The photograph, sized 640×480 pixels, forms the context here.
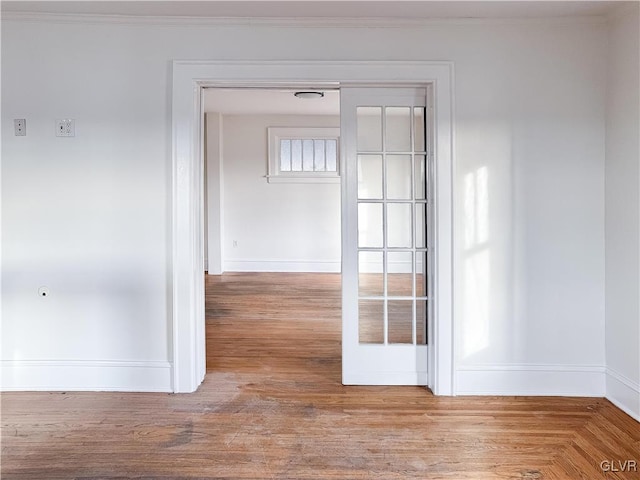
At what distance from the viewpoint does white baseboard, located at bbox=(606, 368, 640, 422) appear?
241 cm

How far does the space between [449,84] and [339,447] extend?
2.11m

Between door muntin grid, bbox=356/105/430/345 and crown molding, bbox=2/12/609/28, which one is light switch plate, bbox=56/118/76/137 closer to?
crown molding, bbox=2/12/609/28

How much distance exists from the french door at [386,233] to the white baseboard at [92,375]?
1202mm

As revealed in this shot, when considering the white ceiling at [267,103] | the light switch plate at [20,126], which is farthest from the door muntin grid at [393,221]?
the white ceiling at [267,103]

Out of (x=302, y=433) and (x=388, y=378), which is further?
(x=388, y=378)

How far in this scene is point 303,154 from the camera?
742 centimetres

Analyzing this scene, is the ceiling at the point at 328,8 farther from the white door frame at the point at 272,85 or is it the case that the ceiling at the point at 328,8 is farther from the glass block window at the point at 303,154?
the glass block window at the point at 303,154

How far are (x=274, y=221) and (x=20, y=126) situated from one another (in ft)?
16.0

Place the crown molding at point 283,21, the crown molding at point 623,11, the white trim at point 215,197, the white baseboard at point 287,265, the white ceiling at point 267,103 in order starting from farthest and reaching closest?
1. the white baseboard at point 287,265
2. the white trim at point 215,197
3. the white ceiling at point 267,103
4. the crown molding at point 283,21
5. the crown molding at point 623,11

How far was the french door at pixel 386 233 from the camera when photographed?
278cm

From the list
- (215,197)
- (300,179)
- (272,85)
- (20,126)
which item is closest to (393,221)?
(272,85)

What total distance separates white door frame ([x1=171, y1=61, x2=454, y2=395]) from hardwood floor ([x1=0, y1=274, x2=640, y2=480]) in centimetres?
32

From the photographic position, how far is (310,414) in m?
2.45

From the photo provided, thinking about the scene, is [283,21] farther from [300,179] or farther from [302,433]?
[300,179]
